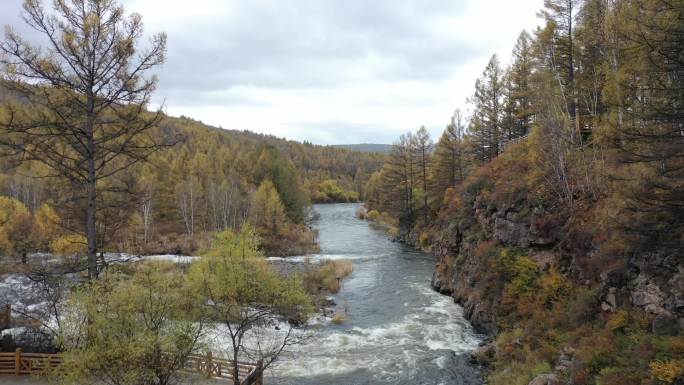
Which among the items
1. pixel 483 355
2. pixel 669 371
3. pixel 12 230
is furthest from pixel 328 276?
pixel 12 230

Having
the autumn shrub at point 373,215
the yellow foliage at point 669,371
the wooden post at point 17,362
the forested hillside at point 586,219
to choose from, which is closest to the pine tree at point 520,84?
the forested hillside at point 586,219

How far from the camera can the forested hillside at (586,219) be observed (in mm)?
13211

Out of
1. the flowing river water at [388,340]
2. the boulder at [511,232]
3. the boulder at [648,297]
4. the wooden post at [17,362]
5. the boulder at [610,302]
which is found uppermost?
the boulder at [511,232]

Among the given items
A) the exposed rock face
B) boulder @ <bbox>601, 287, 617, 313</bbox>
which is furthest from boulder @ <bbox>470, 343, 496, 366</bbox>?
boulder @ <bbox>601, 287, 617, 313</bbox>

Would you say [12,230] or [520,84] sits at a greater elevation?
[520,84]

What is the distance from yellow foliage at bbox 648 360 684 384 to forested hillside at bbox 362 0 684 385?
0.10ft

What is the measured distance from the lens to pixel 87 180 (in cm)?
1089

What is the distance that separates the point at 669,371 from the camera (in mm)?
10992

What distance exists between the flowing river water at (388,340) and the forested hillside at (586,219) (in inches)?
62.4

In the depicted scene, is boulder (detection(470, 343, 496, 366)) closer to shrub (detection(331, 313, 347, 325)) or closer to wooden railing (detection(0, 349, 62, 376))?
shrub (detection(331, 313, 347, 325))

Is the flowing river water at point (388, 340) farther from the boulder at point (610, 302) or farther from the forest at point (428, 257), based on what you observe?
the boulder at point (610, 302)

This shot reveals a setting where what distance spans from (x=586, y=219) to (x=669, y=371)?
455 inches

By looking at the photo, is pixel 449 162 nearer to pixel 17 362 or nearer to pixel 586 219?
pixel 586 219

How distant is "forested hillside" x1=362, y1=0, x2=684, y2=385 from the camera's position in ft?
43.3
